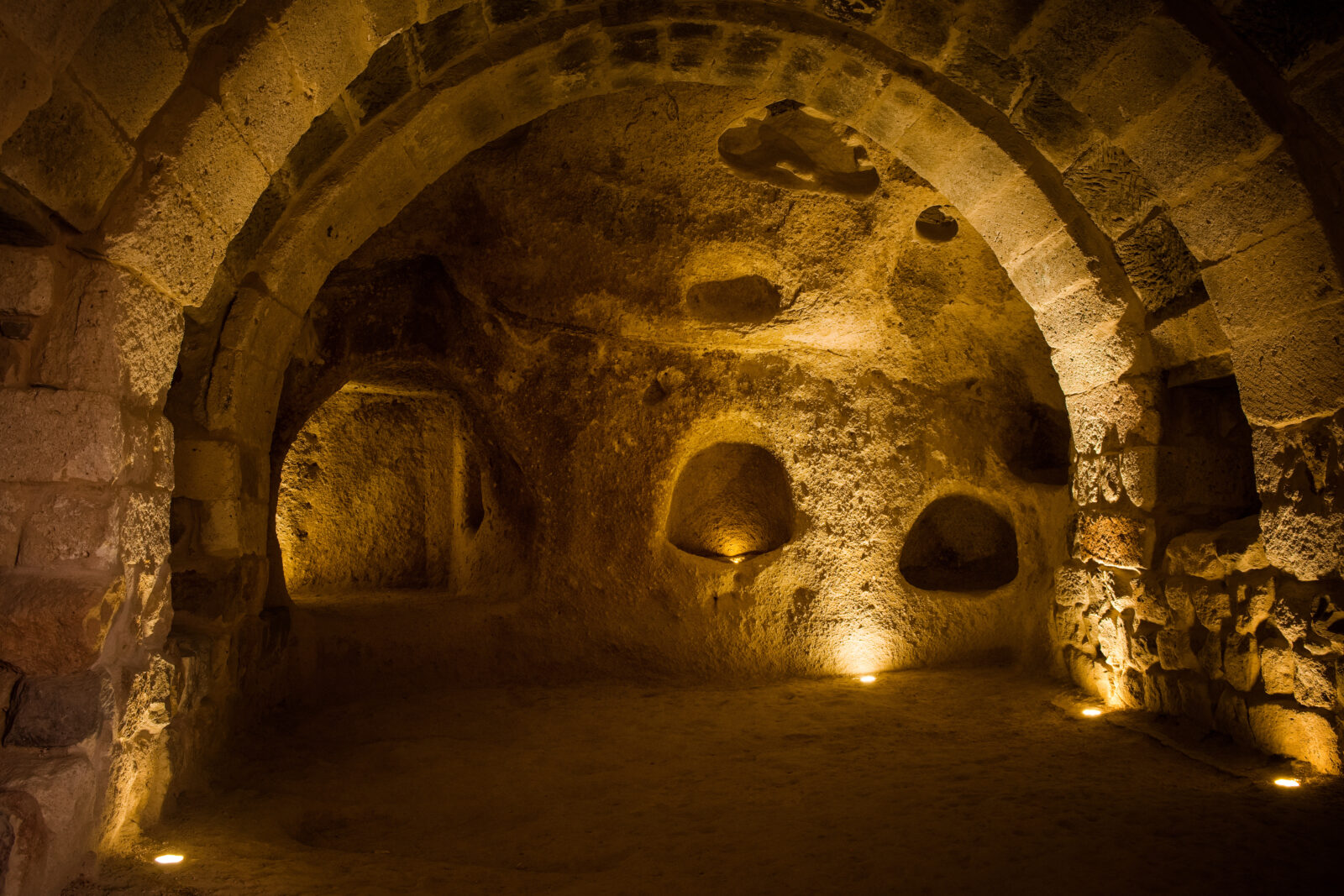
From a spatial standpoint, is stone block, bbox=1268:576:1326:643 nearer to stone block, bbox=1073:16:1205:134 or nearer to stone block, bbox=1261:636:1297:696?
stone block, bbox=1261:636:1297:696

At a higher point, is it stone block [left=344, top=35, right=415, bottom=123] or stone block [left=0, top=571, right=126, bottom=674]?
stone block [left=344, top=35, right=415, bottom=123]

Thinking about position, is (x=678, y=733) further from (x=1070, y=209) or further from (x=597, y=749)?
(x=1070, y=209)

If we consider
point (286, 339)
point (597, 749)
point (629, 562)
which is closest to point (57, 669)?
point (286, 339)

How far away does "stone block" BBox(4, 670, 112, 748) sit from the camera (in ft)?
6.24

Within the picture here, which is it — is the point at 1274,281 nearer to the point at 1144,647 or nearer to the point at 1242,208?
the point at 1242,208

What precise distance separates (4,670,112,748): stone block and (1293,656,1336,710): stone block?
3.50m

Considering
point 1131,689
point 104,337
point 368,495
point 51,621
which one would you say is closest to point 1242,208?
point 1131,689

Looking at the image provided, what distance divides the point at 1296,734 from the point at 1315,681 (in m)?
0.24

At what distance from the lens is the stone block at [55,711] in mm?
1902

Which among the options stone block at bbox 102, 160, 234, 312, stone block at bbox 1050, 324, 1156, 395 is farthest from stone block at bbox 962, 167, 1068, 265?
stone block at bbox 102, 160, 234, 312

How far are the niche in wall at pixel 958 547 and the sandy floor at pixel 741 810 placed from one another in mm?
1354

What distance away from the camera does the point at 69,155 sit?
179 centimetres

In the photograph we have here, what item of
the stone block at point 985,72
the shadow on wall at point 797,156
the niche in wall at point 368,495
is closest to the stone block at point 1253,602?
the stone block at point 985,72

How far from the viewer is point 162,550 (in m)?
2.45
